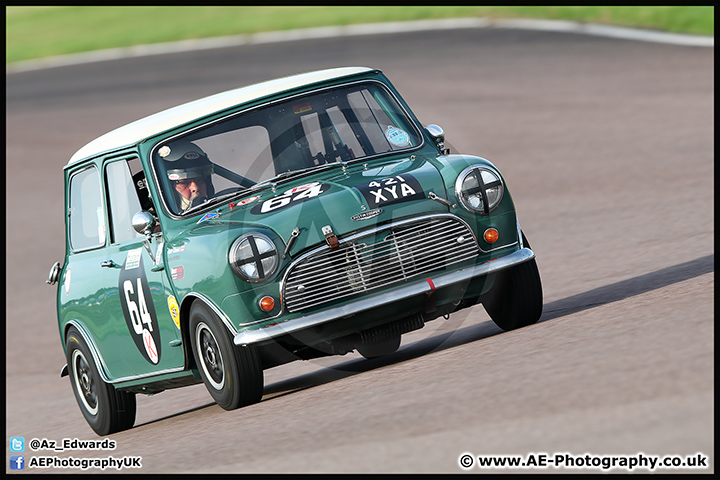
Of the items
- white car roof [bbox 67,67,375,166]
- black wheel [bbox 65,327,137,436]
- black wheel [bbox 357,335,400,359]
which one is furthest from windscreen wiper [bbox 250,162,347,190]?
black wheel [bbox 65,327,137,436]

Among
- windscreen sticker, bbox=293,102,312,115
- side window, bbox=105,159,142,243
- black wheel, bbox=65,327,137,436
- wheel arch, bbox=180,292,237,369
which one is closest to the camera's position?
wheel arch, bbox=180,292,237,369

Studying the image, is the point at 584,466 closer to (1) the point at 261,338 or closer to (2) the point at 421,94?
(1) the point at 261,338

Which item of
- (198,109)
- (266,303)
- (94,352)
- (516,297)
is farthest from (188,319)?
(516,297)

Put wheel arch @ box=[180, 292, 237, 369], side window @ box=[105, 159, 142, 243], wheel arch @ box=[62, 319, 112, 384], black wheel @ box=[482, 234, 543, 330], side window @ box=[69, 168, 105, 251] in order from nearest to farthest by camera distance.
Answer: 1. wheel arch @ box=[180, 292, 237, 369]
2. black wheel @ box=[482, 234, 543, 330]
3. side window @ box=[105, 159, 142, 243]
4. side window @ box=[69, 168, 105, 251]
5. wheel arch @ box=[62, 319, 112, 384]

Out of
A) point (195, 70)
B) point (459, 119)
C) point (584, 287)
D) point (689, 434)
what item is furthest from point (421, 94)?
point (689, 434)

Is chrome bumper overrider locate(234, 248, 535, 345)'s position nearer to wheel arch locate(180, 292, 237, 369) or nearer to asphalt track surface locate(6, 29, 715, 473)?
wheel arch locate(180, 292, 237, 369)

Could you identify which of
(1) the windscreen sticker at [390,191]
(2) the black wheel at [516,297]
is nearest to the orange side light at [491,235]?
(2) the black wheel at [516,297]

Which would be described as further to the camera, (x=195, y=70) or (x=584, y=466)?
(x=195, y=70)

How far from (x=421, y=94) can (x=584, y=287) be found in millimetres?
15035

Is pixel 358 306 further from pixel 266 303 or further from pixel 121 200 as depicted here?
pixel 121 200

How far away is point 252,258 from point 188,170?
3.95ft

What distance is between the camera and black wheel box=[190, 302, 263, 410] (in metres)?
6.83

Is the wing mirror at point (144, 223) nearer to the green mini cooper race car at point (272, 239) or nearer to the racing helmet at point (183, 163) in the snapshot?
the green mini cooper race car at point (272, 239)

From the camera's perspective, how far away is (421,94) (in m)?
24.7
